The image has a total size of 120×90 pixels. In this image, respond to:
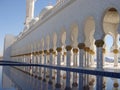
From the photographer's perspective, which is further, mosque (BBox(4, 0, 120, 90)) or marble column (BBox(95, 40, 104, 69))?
mosque (BBox(4, 0, 120, 90))

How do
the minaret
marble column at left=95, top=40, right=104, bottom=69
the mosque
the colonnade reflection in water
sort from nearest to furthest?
the colonnade reflection in water, marble column at left=95, top=40, right=104, bottom=69, the mosque, the minaret

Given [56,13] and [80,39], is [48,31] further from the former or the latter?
[80,39]

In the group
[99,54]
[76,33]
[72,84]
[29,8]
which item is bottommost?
[72,84]

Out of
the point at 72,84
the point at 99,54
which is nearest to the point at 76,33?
the point at 99,54

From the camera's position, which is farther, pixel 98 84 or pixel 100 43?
pixel 100 43

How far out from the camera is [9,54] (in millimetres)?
38469

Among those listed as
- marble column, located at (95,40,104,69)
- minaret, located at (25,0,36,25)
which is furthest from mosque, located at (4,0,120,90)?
minaret, located at (25,0,36,25)

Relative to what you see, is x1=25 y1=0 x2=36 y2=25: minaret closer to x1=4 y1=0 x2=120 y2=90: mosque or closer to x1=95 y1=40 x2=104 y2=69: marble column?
x1=4 y1=0 x2=120 y2=90: mosque

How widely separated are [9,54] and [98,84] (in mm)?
33891

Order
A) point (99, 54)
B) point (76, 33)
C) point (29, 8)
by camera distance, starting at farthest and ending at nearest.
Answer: point (29, 8)
point (76, 33)
point (99, 54)

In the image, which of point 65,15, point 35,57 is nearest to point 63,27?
point 65,15

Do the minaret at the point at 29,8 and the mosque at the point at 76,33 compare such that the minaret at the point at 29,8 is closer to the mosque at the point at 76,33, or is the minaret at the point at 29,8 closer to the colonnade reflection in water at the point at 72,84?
the mosque at the point at 76,33

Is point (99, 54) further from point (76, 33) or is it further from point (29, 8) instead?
point (29, 8)

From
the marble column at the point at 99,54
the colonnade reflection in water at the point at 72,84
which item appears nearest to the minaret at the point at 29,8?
the colonnade reflection in water at the point at 72,84
